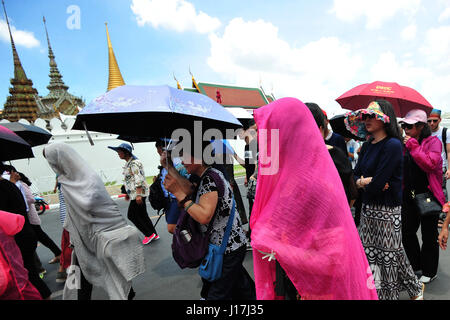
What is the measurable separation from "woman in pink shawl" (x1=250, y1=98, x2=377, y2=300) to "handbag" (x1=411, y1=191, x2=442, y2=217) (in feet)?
5.39

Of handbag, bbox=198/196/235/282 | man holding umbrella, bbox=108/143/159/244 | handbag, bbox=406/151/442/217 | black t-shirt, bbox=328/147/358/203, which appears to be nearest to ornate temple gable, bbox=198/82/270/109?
man holding umbrella, bbox=108/143/159/244

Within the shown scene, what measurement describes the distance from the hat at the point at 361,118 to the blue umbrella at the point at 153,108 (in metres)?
1.05

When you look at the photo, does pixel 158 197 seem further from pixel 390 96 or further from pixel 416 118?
pixel 390 96

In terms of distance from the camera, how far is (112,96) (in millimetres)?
1681

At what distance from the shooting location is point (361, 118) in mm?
2070

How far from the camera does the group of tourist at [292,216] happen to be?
1090 millimetres

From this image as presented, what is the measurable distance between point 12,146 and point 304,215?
3127mm

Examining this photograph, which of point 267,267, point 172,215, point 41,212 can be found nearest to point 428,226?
point 267,267

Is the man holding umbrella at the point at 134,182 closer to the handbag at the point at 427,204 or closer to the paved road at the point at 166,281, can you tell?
the paved road at the point at 166,281

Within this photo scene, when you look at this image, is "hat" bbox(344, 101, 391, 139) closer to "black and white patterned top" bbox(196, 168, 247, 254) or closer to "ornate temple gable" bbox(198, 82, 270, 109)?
"black and white patterned top" bbox(196, 168, 247, 254)

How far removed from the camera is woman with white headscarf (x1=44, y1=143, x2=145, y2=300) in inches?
83.9

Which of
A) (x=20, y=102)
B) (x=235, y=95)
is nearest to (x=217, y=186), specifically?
(x=235, y=95)
